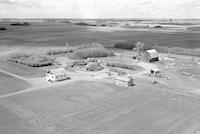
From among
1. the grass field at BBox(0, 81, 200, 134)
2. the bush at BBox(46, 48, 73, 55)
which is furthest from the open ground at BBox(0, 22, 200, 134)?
the bush at BBox(46, 48, 73, 55)

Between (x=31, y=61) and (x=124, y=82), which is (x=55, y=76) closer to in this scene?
(x=124, y=82)

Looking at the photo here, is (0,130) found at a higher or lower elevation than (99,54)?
lower

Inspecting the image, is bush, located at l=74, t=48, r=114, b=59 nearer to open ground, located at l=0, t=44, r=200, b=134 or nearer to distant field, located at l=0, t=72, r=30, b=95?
open ground, located at l=0, t=44, r=200, b=134

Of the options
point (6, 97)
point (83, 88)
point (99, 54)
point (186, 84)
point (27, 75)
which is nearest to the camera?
point (6, 97)

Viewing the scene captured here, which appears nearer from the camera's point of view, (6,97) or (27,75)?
(6,97)

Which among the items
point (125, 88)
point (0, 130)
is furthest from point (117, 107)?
point (0, 130)

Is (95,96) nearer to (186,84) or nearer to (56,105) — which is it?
(56,105)

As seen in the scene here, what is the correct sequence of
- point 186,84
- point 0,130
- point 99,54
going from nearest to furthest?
point 0,130 → point 186,84 → point 99,54

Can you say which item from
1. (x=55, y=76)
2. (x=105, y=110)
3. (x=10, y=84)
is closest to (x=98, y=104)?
(x=105, y=110)
